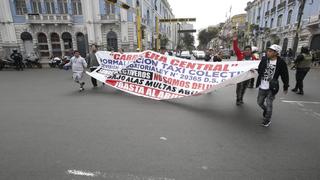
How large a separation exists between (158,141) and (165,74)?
3.01 metres

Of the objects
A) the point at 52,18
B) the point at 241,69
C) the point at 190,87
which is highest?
the point at 52,18

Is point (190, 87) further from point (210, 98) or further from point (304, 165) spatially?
point (304, 165)

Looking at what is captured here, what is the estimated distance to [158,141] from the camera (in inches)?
141

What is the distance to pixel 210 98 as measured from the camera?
21.6ft

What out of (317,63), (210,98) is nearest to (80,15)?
(210,98)

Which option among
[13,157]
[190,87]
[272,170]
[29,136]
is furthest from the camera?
[190,87]

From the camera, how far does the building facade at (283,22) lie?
22.6 meters

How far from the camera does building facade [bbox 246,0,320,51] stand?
2256 cm

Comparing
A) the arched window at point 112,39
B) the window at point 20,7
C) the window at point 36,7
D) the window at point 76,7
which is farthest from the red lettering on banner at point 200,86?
the window at point 20,7

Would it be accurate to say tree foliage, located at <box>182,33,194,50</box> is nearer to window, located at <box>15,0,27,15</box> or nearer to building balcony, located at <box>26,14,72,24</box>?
building balcony, located at <box>26,14,72,24</box>

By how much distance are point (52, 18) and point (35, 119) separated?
29056 mm

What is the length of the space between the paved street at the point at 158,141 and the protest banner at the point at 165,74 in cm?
57

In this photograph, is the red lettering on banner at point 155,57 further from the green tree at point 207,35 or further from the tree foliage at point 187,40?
the green tree at point 207,35

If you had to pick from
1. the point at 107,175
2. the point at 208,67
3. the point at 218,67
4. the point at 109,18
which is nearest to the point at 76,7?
the point at 109,18
